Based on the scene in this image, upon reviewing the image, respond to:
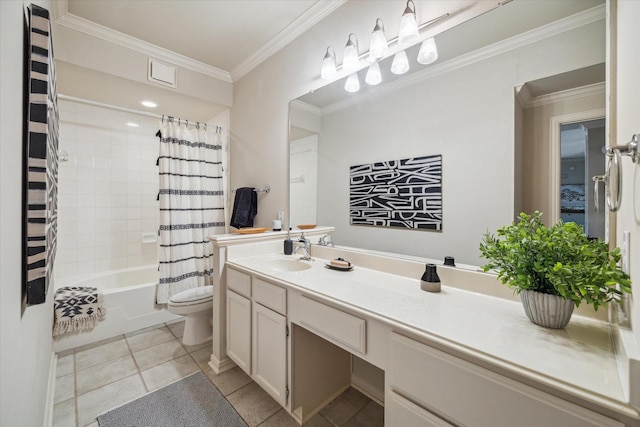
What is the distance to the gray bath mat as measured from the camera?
143 cm

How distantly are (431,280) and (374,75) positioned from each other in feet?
3.99

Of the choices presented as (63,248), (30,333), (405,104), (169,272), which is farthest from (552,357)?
(63,248)

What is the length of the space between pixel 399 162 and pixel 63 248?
3.44 m

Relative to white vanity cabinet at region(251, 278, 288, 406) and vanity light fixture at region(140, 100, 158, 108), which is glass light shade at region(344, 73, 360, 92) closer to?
white vanity cabinet at region(251, 278, 288, 406)

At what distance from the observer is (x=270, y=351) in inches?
57.9

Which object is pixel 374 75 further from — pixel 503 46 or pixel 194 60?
pixel 194 60

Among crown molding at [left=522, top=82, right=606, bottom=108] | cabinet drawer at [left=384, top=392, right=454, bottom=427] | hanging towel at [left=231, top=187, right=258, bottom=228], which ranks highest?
crown molding at [left=522, top=82, right=606, bottom=108]

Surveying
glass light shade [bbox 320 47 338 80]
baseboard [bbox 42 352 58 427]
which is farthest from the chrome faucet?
baseboard [bbox 42 352 58 427]

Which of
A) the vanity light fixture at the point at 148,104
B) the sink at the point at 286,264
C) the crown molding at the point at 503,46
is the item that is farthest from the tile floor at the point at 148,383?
the vanity light fixture at the point at 148,104

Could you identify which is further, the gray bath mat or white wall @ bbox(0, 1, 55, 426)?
the gray bath mat

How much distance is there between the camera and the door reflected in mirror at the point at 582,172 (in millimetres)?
913

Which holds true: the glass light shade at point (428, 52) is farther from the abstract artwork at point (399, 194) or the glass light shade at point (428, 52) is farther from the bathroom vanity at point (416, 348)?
the bathroom vanity at point (416, 348)

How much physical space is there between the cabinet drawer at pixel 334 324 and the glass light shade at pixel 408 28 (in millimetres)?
1442

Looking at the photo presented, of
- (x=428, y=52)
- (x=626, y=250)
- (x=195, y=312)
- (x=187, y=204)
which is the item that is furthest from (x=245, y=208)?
(x=626, y=250)
